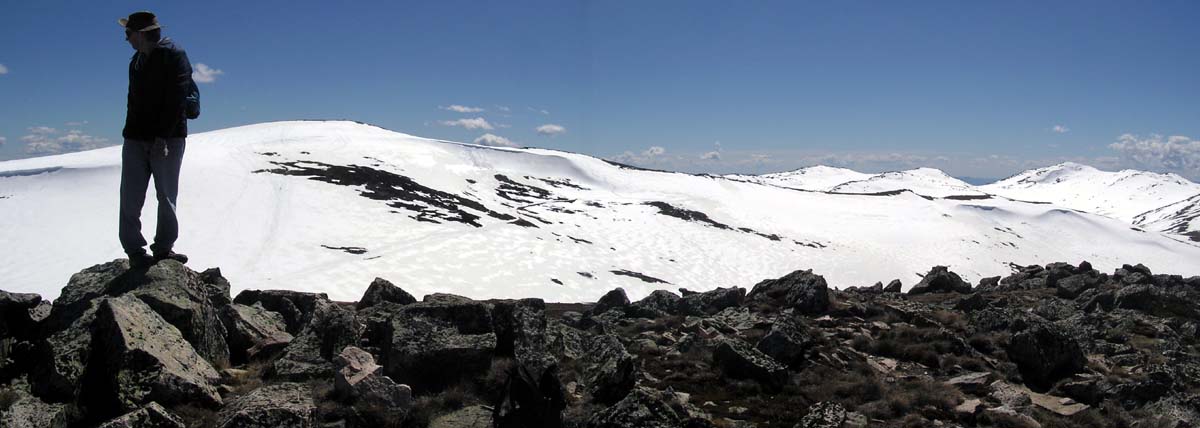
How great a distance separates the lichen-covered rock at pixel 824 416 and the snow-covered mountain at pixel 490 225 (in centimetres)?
2405

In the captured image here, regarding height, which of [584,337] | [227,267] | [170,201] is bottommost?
[227,267]

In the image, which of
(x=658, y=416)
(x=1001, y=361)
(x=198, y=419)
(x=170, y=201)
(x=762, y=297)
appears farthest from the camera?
(x=762, y=297)

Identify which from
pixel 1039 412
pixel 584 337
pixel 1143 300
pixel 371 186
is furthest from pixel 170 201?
pixel 371 186

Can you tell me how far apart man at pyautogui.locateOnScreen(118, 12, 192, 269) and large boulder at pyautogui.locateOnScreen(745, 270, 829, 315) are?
14782 mm

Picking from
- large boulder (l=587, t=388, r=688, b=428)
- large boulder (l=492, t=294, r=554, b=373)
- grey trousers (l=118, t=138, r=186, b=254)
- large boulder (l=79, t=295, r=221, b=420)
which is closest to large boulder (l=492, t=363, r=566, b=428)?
large boulder (l=587, t=388, r=688, b=428)

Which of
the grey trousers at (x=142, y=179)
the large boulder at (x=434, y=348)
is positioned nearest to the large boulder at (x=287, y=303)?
the grey trousers at (x=142, y=179)

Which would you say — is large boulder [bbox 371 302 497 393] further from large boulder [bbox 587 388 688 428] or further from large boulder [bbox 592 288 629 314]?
large boulder [bbox 592 288 629 314]

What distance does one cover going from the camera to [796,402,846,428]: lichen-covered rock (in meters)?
8.04

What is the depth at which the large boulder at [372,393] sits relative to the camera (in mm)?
6402

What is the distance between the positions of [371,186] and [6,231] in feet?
85.7

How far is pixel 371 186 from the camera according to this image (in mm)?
55156

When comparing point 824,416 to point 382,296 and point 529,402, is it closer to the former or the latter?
point 529,402

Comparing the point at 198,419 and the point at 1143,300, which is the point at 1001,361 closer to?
the point at 1143,300

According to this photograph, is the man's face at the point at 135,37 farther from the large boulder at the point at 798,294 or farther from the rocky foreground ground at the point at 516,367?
the large boulder at the point at 798,294
